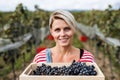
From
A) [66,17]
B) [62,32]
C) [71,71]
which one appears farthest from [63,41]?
[71,71]

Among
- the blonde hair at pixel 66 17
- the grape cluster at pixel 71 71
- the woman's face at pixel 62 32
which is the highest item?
the blonde hair at pixel 66 17

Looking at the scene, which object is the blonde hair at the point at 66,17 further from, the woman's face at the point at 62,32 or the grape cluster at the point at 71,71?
the grape cluster at the point at 71,71

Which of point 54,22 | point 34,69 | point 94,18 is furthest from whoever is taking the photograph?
point 94,18

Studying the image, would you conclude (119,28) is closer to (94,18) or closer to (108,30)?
(108,30)

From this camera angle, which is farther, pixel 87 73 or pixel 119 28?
pixel 119 28

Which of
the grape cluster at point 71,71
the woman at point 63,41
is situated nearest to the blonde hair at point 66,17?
the woman at point 63,41

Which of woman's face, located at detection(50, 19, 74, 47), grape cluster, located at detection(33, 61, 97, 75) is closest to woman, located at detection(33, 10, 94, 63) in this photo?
woman's face, located at detection(50, 19, 74, 47)

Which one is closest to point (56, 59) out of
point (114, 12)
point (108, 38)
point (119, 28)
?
point (119, 28)

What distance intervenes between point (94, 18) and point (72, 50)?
14544 millimetres

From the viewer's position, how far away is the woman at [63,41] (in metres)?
2.26

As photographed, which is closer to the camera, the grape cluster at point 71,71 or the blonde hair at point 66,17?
the grape cluster at point 71,71

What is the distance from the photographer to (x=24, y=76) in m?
1.69

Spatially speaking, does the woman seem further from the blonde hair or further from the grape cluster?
the grape cluster

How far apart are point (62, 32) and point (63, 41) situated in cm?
8
